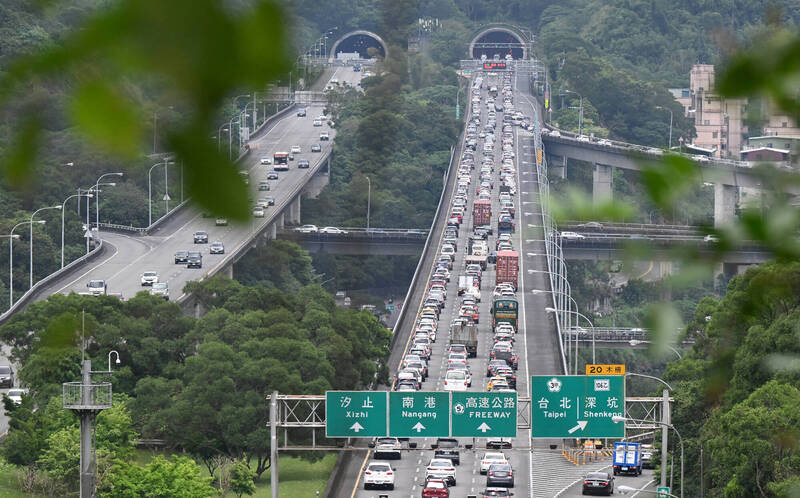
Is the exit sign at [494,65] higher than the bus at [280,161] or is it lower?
higher

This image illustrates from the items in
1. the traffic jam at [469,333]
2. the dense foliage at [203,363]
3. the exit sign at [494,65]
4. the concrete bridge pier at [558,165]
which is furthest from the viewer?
the exit sign at [494,65]

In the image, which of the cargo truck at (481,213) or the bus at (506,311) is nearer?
the bus at (506,311)

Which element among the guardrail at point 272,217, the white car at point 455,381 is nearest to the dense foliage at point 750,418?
the white car at point 455,381

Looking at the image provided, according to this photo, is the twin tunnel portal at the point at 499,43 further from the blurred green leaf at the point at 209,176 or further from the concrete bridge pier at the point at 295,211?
the blurred green leaf at the point at 209,176

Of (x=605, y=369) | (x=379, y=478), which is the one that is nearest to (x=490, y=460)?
(x=379, y=478)

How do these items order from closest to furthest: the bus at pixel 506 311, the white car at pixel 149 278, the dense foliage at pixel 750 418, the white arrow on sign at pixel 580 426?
the dense foliage at pixel 750 418 < the white arrow on sign at pixel 580 426 < the bus at pixel 506 311 < the white car at pixel 149 278

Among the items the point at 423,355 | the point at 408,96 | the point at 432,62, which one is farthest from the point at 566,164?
the point at 423,355

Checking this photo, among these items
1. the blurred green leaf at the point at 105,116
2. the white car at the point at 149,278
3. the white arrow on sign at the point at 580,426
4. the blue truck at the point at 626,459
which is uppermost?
the blurred green leaf at the point at 105,116

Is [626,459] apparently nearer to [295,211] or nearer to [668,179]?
[668,179]
